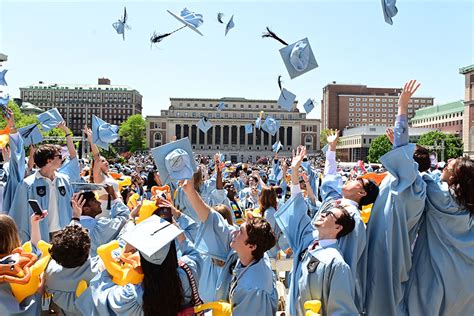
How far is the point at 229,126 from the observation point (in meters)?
121

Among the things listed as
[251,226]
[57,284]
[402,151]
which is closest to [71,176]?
[57,284]

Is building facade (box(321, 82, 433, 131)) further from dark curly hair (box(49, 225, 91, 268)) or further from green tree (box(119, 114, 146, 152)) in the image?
dark curly hair (box(49, 225, 91, 268))

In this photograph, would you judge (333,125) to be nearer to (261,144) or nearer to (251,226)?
(261,144)

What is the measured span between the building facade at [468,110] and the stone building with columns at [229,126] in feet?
149

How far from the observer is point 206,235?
154 inches

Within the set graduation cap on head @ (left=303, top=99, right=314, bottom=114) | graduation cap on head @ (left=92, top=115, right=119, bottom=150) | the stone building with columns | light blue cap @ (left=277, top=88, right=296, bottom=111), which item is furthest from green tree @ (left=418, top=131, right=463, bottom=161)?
graduation cap on head @ (left=92, top=115, right=119, bottom=150)

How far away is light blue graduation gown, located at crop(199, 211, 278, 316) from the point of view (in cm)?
348

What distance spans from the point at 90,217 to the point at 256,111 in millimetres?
119354

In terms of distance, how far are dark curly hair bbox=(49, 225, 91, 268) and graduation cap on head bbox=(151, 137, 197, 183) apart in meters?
0.82

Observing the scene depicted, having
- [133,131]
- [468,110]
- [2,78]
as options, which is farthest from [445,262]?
[133,131]

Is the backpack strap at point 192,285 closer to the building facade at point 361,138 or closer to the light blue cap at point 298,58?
the light blue cap at point 298,58

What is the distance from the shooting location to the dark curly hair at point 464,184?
3.96 metres

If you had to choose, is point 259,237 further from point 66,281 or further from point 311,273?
point 66,281

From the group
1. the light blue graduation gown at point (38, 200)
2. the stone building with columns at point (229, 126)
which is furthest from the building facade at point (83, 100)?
the light blue graduation gown at point (38, 200)
